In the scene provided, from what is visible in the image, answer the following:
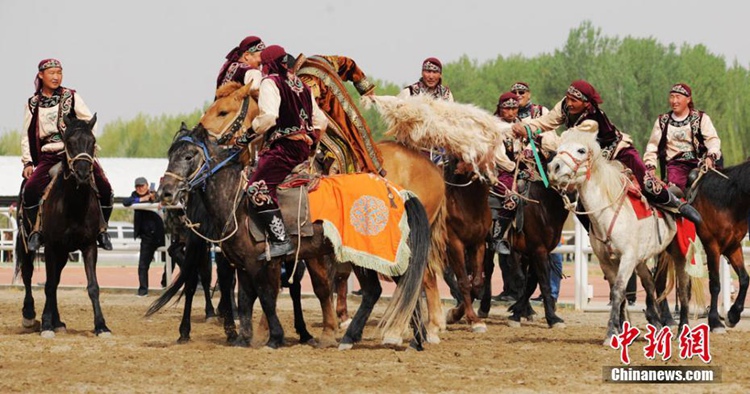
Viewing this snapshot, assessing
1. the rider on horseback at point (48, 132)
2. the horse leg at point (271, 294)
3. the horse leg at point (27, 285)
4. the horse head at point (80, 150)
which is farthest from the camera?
the horse leg at point (27, 285)

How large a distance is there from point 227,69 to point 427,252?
2944 millimetres

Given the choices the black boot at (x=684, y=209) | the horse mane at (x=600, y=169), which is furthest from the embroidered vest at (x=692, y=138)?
the horse mane at (x=600, y=169)

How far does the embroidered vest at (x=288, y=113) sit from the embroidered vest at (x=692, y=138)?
474cm

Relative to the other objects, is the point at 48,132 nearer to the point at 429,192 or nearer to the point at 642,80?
the point at 429,192

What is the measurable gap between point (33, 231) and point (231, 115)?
3.15m

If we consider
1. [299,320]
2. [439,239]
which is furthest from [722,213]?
[299,320]

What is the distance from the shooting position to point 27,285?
1284 centimetres

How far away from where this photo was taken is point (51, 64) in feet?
39.5

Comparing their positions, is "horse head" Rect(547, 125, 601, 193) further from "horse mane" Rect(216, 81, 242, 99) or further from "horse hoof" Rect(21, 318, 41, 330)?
"horse hoof" Rect(21, 318, 41, 330)

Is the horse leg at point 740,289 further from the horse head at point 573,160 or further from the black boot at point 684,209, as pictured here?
the horse head at point 573,160

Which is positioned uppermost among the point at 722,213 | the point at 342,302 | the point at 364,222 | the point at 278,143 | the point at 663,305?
the point at 278,143

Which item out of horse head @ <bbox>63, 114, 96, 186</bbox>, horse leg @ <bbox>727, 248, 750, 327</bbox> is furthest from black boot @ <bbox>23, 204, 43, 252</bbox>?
horse leg @ <bbox>727, 248, 750, 327</bbox>

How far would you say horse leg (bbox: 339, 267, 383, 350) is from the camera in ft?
33.2

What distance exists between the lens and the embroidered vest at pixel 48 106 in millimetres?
12164
